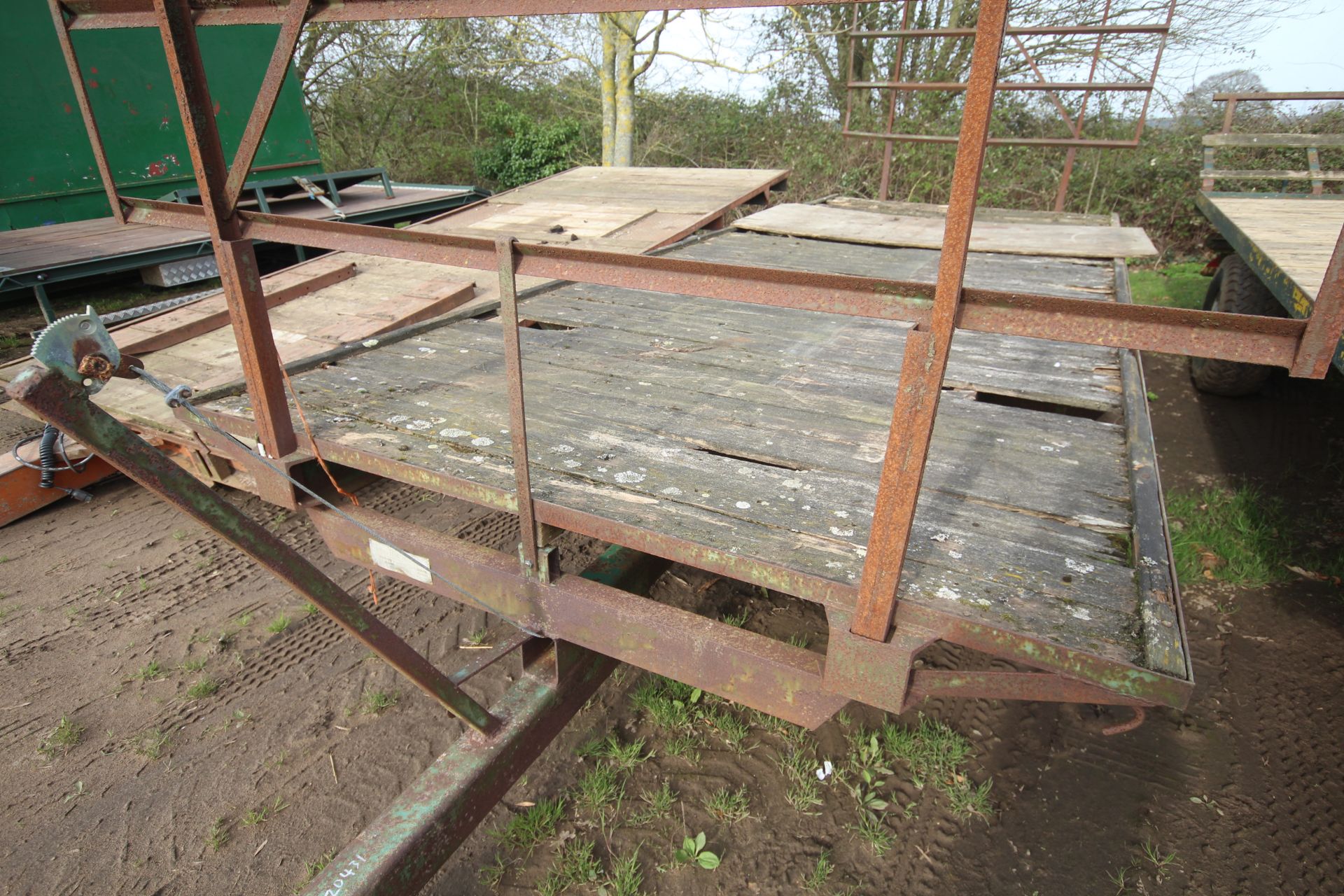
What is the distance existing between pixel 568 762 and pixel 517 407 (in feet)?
4.92

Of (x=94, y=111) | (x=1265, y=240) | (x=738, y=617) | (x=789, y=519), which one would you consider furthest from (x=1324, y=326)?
(x=94, y=111)

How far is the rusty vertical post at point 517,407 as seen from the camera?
160 centimetres

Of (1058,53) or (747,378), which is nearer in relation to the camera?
(747,378)

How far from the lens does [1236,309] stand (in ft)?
16.5

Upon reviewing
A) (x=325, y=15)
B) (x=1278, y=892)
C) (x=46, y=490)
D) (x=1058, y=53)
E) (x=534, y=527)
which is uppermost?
(x=1058, y=53)

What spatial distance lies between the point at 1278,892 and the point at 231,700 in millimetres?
3534

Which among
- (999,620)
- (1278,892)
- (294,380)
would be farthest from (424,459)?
(1278,892)

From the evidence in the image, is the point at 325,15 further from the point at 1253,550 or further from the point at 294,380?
the point at 1253,550

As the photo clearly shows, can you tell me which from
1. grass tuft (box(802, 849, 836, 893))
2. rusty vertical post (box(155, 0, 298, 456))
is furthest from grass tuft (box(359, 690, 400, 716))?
grass tuft (box(802, 849, 836, 893))

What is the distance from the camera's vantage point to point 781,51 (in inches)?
497

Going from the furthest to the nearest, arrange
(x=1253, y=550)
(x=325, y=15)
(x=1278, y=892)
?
(x=1253, y=550) < (x=1278, y=892) < (x=325, y=15)

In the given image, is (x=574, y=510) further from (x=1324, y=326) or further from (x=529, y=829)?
(x=1324, y=326)

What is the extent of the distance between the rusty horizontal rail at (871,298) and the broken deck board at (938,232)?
3.93 metres

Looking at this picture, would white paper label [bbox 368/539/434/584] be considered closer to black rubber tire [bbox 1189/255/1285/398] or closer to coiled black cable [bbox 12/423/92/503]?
coiled black cable [bbox 12/423/92/503]
